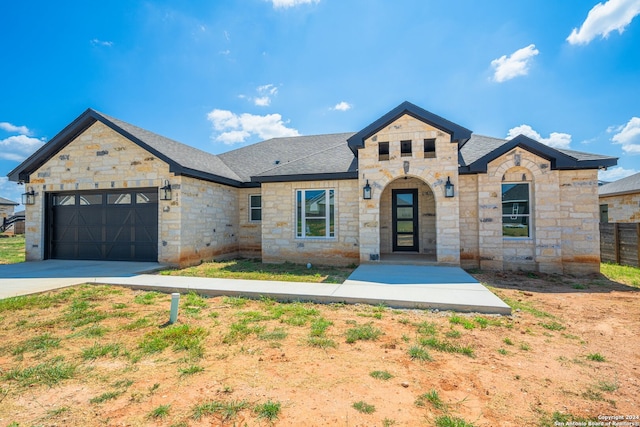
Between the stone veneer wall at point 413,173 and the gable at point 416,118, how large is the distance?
0.41 ft

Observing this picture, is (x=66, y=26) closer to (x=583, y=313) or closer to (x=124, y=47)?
(x=124, y=47)

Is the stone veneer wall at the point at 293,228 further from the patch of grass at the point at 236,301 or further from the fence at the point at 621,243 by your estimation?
the fence at the point at 621,243

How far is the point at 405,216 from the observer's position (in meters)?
11.7

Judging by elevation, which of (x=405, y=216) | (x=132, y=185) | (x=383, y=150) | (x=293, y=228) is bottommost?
(x=293, y=228)

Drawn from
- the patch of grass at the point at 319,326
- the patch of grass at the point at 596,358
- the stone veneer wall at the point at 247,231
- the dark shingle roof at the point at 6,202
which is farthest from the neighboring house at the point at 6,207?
the patch of grass at the point at 596,358

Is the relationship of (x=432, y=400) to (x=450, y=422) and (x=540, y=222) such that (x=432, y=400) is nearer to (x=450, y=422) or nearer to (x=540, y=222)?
(x=450, y=422)

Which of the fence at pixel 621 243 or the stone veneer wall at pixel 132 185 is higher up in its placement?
the stone veneer wall at pixel 132 185

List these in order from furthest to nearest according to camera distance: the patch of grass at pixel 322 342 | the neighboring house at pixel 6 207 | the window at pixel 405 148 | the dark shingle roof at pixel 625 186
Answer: the neighboring house at pixel 6 207, the dark shingle roof at pixel 625 186, the window at pixel 405 148, the patch of grass at pixel 322 342

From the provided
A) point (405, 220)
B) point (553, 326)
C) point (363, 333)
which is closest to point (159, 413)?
point (363, 333)

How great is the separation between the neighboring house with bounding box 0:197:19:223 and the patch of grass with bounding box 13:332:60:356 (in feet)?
127

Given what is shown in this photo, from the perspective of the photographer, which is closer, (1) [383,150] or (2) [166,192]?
(2) [166,192]

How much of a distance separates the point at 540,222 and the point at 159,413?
10.8 m

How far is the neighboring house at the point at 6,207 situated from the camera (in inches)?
1171

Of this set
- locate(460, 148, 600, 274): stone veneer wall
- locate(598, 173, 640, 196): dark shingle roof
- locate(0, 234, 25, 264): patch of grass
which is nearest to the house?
locate(460, 148, 600, 274): stone veneer wall
